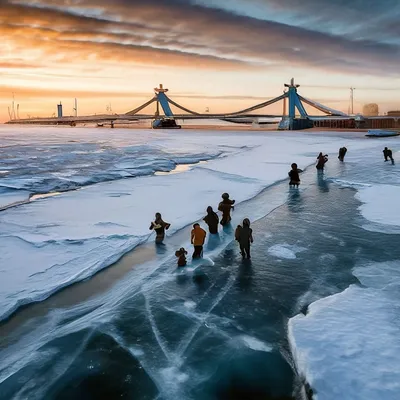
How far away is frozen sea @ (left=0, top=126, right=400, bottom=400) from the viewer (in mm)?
5023

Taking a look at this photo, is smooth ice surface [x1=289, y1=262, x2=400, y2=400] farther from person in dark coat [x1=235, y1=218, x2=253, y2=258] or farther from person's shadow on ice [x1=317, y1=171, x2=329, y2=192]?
person's shadow on ice [x1=317, y1=171, x2=329, y2=192]

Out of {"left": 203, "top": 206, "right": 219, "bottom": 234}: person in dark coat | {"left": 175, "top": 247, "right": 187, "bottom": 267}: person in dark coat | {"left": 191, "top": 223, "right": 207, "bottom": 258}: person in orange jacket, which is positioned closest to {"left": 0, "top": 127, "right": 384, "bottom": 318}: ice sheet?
{"left": 203, "top": 206, "right": 219, "bottom": 234}: person in dark coat

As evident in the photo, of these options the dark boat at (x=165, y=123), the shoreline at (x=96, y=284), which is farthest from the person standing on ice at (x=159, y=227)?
the dark boat at (x=165, y=123)

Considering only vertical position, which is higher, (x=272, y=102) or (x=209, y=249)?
(x=272, y=102)

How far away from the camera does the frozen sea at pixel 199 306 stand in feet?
16.5

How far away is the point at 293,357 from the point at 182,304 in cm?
218

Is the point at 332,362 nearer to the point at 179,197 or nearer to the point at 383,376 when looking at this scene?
the point at 383,376

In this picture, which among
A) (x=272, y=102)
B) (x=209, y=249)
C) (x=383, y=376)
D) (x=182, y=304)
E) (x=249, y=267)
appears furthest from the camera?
(x=272, y=102)

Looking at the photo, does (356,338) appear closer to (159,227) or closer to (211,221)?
(211,221)

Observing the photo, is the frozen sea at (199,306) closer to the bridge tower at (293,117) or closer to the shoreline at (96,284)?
the shoreline at (96,284)

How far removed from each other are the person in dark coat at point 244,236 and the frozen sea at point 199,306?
1.01ft

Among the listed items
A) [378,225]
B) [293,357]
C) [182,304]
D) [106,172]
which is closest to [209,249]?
[182,304]

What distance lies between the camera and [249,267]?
27.8ft

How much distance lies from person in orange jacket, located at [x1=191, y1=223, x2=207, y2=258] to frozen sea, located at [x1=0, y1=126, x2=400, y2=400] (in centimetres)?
24
